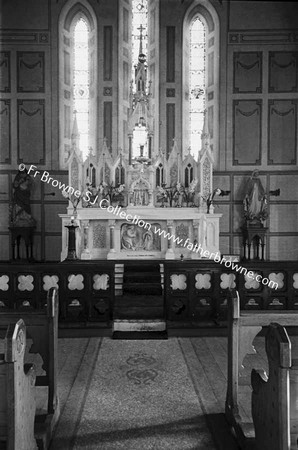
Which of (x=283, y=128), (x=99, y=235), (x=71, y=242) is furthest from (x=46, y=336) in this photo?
(x=283, y=128)

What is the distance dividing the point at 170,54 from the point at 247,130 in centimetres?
275

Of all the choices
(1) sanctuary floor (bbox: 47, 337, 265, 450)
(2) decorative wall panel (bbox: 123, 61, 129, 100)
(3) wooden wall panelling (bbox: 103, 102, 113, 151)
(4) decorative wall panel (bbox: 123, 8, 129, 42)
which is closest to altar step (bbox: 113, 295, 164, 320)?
(1) sanctuary floor (bbox: 47, 337, 265, 450)

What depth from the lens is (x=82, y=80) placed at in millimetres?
11992

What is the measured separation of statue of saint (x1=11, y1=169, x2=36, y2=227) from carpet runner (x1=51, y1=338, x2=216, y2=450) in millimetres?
6687

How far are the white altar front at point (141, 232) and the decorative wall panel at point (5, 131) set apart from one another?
111 inches

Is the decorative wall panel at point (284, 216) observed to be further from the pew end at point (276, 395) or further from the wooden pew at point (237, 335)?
the pew end at point (276, 395)

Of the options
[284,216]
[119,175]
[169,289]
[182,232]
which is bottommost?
[169,289]

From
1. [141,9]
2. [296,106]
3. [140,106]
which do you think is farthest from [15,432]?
[141,9]

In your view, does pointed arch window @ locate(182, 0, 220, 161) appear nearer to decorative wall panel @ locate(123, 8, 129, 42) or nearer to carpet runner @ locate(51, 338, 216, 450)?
decorative wall panel @ locate(123, 8, 129, 42)

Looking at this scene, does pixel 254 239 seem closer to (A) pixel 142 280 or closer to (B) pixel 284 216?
(B) pixel 284 216

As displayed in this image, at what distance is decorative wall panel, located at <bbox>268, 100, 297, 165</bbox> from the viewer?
1155 cm

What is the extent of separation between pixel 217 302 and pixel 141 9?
9139 mm

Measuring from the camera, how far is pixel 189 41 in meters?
12.0

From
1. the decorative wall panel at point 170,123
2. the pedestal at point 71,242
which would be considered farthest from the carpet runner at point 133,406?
the decorative wall panel at point 170,123
